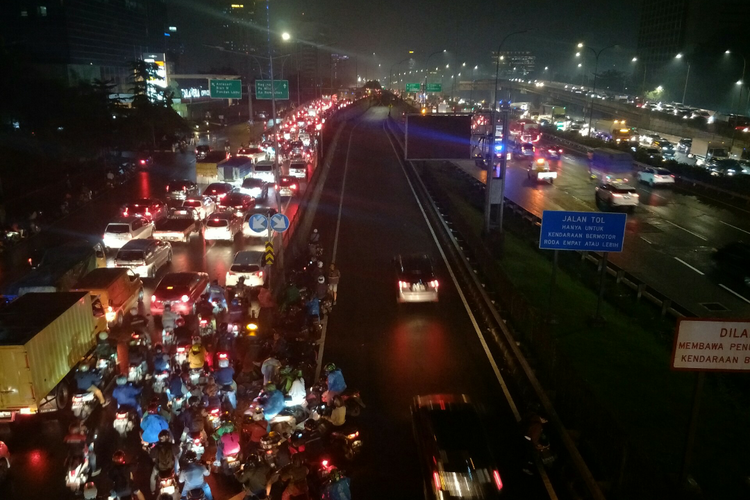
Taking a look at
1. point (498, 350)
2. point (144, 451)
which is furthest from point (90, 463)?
point (498, 350)

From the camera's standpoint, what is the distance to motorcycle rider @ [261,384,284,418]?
10016 millimetres

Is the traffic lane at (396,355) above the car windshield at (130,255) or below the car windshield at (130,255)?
below

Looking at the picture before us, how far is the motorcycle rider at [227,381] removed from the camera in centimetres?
1070

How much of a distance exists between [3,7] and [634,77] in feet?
395

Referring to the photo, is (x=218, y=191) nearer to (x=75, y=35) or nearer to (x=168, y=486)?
(x=168, y=486)

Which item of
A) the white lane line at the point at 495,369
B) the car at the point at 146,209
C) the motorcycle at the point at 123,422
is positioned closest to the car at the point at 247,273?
the white lane line at the point at 495,369

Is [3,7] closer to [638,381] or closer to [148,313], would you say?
[148,313]

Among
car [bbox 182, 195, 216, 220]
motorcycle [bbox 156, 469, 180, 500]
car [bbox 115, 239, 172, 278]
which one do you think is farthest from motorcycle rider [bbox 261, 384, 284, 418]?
car [bbox 182, 195, 216, 220]

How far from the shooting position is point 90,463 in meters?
9.47

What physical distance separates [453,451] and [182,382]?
17.3 ft

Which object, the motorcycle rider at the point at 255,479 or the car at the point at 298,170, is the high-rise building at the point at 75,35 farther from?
the motorcycle rider at the point at 255,479

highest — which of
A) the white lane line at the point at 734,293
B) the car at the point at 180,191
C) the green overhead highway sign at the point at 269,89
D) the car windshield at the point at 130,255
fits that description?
the green overhead highway sign at the point at 269,89

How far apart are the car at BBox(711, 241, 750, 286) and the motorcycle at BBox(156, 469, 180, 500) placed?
20010mm

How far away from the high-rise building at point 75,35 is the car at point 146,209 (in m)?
47.9
